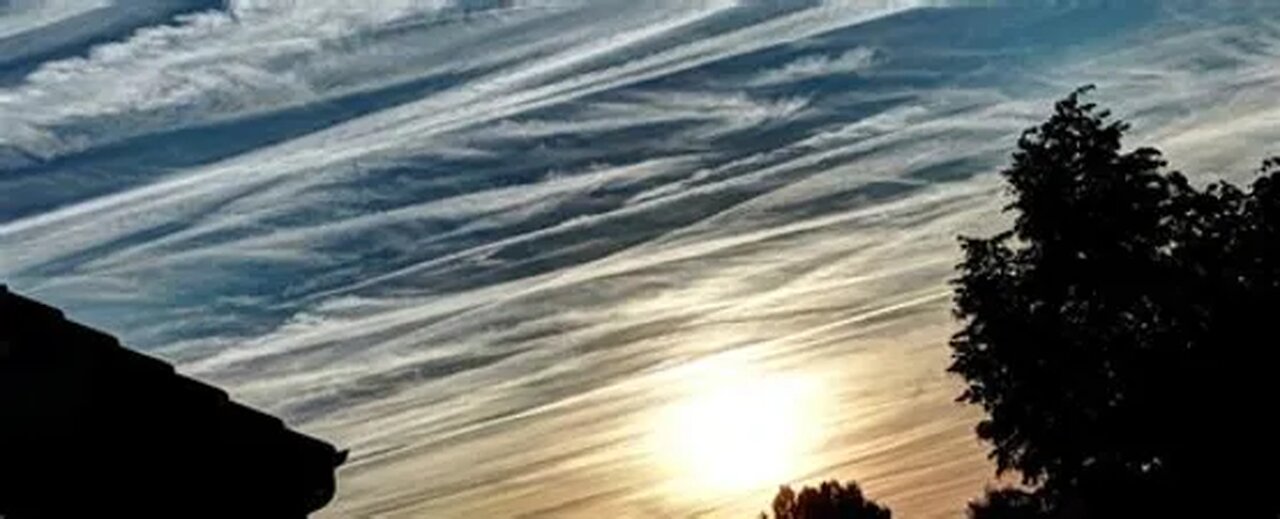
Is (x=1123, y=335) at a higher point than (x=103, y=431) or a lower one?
lower

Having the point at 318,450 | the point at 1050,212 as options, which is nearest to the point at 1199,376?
the point at 1050,212

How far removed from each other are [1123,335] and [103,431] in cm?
4106

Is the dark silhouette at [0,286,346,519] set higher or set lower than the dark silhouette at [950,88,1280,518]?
higher

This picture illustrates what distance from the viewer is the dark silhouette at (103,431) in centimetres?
1228

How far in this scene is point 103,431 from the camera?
1262cm

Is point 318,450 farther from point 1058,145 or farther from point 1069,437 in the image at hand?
point 1058,145

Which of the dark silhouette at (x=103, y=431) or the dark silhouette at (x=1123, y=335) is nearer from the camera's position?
the dark silhouette at (x=103, y=431)

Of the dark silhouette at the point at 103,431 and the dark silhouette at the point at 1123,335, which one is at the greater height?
the dark silhouette at the point at 103,431

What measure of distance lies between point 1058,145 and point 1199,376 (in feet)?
29.1

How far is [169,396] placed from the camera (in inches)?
517

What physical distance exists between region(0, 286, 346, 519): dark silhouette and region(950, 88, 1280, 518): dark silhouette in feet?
128

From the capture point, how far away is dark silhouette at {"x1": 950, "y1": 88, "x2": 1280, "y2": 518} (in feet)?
158

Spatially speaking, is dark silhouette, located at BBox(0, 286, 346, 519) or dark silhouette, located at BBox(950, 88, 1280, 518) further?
Answer: dark silhouette, located at BBox(950, 88, 1280, 518)

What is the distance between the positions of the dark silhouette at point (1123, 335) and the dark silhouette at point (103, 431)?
39.1 meters
